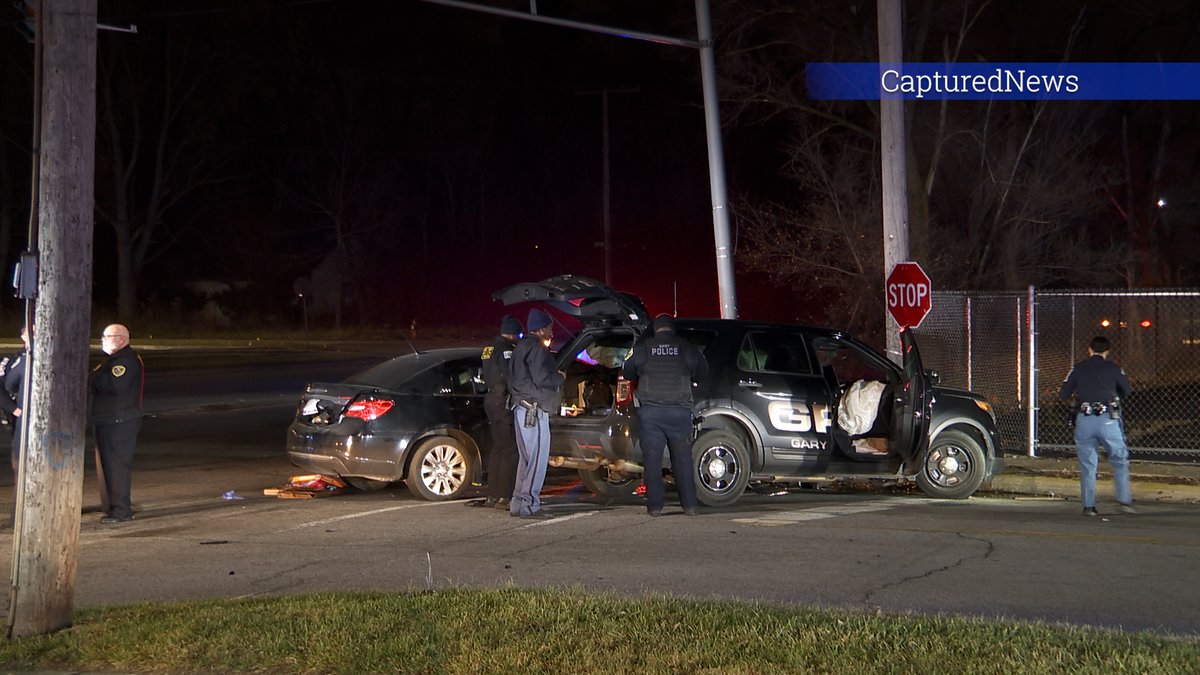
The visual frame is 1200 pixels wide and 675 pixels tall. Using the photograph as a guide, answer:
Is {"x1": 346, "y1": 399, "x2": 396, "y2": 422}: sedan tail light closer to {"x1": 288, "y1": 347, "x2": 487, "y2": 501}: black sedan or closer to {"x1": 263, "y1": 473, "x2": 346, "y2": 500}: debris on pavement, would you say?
{"x1": 288, "y1": 347, "x2": 487, "y2": 501}: black sedan

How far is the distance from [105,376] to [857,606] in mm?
7335

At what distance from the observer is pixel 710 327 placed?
1257cm

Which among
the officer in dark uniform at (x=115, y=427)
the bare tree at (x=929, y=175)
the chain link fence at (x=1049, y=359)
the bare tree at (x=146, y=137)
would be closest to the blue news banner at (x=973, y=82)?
the bare tree at (x=929, y=175)

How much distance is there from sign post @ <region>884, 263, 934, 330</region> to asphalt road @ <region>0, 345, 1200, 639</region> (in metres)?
2.60

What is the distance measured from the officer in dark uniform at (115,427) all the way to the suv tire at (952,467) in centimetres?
760

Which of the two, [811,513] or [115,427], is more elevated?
[115,427]

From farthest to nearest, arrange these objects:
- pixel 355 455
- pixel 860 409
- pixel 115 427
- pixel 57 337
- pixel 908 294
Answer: pixel 908 294, pixel 860 409, pixel 355 455, pixel 115 427, pixel 57 337

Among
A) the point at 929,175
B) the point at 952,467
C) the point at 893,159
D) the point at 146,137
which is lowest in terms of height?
the point at 952,467

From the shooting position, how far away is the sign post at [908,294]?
1546 centimetres

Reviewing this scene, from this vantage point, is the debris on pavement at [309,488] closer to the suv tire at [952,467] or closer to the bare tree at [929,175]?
the suv tire at [952,467]

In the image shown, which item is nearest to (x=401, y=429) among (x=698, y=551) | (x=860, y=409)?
(x=698, y=551)

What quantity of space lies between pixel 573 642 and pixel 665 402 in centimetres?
509

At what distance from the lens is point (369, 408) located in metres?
12.7

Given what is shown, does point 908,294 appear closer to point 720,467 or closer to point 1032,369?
point 1032,369
